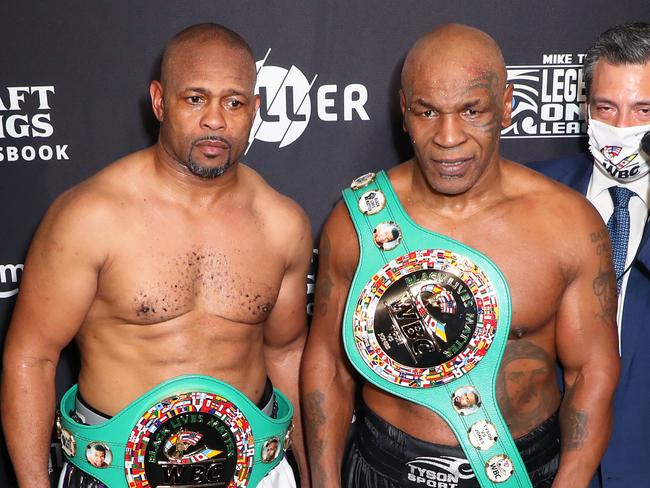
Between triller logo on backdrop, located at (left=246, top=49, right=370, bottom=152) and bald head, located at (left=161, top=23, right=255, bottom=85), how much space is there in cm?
46

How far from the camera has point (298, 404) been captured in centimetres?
218

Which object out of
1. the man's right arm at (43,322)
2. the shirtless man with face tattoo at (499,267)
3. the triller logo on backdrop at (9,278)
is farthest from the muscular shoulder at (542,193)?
the triller logo on backdrop at (9,278)

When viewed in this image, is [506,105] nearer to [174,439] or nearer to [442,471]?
[442,471]

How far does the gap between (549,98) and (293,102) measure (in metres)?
0.73

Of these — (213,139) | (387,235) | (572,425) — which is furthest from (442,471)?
(213,139)

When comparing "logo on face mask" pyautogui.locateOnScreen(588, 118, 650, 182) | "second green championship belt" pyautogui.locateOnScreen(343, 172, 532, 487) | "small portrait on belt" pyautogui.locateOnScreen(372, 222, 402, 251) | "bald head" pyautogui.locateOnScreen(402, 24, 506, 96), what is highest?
"bald head" pyautogui.locateOnScreen(402, 24, 506, 96)

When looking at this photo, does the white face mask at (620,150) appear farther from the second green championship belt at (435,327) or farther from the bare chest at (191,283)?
the bare chest at (191,283)

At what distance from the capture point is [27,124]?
91.8 inches

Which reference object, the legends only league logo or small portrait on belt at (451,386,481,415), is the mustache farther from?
small portrait on belt at (451,386,481,415)

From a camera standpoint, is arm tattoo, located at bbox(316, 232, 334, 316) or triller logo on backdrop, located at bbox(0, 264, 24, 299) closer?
arm tattoo, located at bbox(316, 232, 334, 316)

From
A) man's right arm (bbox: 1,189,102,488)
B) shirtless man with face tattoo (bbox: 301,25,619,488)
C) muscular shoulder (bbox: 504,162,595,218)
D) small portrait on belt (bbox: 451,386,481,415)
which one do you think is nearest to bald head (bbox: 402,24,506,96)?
shirtless man with face tattoo (bbox: 301,25,619,488)

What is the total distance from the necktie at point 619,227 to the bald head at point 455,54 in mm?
444

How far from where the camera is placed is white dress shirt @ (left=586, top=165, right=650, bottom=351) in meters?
1.98

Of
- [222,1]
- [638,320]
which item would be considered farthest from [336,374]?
[222,1]
